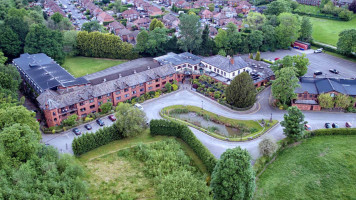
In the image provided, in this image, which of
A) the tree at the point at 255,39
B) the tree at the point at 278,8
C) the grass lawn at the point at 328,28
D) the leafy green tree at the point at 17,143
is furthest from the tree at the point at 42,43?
the grass lawn at the point at 328,28

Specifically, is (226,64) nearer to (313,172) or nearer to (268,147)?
(268,147)

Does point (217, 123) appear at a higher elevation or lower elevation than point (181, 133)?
lower

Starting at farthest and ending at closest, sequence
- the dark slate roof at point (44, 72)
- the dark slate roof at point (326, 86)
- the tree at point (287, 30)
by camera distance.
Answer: the tree at point (287, 30), the dark slate roof at point (44, 72), the dark slate roof at point (326, 86)

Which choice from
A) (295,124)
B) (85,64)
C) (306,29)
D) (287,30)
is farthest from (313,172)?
(306,29)

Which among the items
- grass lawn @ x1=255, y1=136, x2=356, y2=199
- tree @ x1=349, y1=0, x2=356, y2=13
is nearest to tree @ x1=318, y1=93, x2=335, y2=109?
grass lawn @ x1=255, y1=136, x2=356, y2=199

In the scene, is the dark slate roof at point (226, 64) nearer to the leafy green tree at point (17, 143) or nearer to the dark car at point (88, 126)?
the dark car at point (88, 126)
